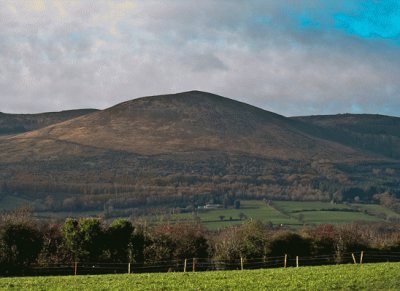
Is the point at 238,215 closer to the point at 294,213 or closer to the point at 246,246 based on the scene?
the point at 294,213

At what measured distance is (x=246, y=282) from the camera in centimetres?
3894

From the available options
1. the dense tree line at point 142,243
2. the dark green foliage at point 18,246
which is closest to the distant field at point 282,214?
the dense tree line at point 142,243

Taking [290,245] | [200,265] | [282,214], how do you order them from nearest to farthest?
[200,265] → [290,245] → [282,214]

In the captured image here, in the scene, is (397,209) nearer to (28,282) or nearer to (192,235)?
(192,235)

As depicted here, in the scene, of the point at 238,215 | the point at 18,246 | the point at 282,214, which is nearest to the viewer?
the point at 18,246

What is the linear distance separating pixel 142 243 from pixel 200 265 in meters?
6.42

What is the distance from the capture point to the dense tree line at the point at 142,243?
62.9m

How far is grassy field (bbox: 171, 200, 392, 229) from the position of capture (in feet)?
481

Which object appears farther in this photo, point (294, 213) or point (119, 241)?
point (294, 213)

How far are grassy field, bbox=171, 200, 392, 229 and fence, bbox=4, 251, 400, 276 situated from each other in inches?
2694

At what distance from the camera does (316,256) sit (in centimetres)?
6881

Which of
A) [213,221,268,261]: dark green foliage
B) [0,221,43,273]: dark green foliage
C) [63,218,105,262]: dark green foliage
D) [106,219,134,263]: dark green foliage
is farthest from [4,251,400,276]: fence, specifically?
[106,219,134,263]: dark green foliage

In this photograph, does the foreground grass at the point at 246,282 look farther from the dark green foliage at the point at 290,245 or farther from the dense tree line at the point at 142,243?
the dark green foliage at the point at 290,245

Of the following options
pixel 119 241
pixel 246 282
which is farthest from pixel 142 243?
pixel 246 282
